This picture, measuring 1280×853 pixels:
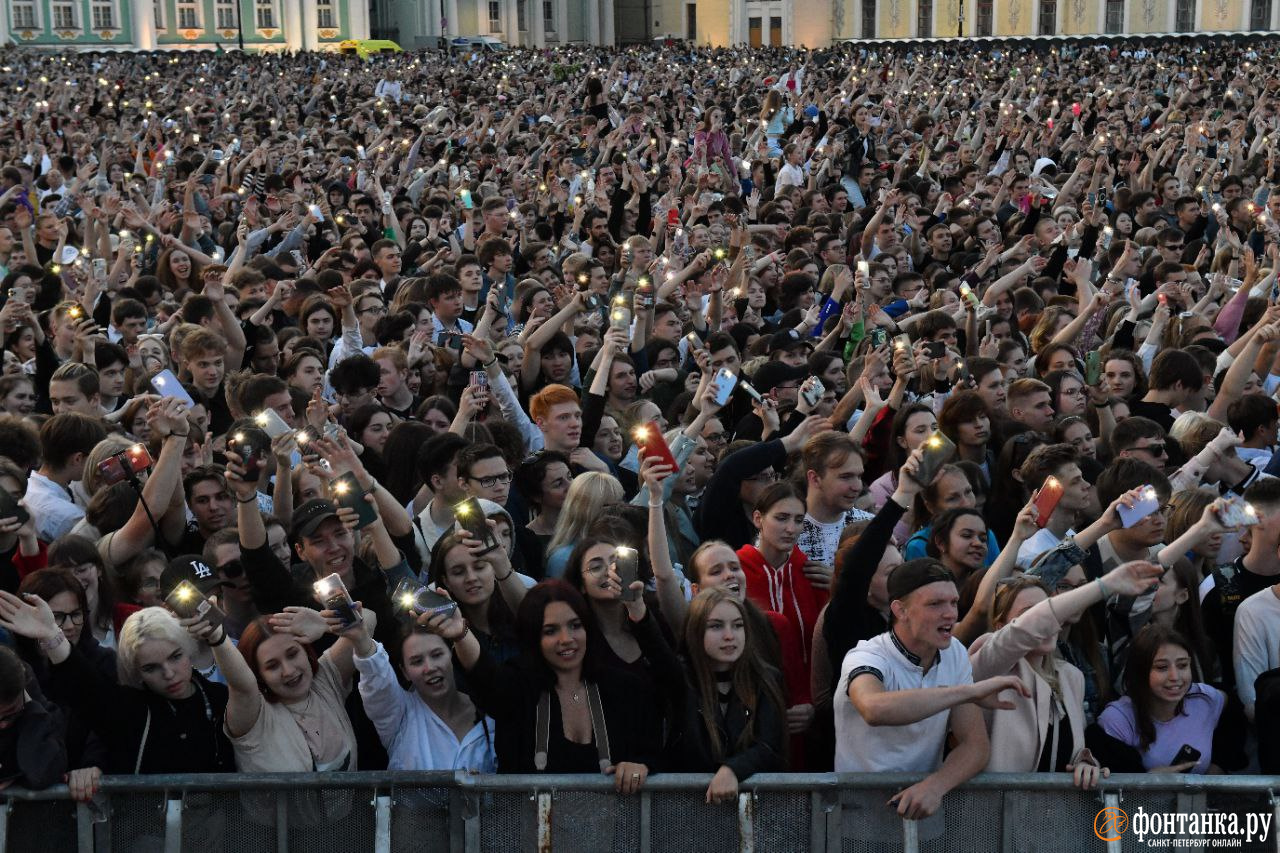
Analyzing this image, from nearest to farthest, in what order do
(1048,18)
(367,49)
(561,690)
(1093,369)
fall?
(561,690)
(1093,369)
(367,49)
(1048,18)

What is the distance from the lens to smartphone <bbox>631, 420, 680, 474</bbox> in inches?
224

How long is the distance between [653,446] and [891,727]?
1.39m

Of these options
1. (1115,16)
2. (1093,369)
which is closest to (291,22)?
(1115,16)

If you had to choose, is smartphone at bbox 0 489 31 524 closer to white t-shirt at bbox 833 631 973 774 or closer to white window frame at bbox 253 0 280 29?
white t-shirt at bbox 833 631 973 774

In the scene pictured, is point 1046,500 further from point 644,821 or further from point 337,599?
point 337,599

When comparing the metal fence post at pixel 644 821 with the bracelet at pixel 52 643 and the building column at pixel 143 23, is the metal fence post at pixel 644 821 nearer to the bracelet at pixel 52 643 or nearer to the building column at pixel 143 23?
the bracelet at pixel 52 643

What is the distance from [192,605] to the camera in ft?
15.4

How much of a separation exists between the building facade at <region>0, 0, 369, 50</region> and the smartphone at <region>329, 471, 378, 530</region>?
6234 cm

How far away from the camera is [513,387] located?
881 cm

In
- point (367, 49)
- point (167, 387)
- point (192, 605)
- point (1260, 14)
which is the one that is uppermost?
point (1260, 14)

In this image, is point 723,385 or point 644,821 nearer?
point 644,821

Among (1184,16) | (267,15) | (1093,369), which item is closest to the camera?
(1093,369)

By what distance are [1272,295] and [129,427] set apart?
7.11 metres

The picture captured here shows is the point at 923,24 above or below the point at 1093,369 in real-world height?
above
